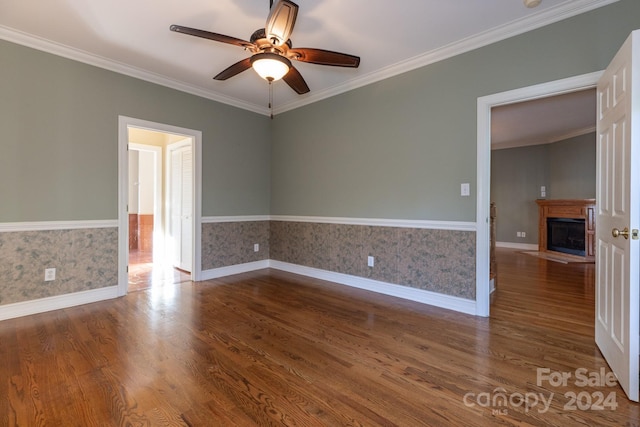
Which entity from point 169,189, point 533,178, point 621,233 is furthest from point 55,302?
point 533,178

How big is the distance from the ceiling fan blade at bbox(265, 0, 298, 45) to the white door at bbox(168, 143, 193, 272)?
110 inches

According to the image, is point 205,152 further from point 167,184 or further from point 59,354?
point 59,354

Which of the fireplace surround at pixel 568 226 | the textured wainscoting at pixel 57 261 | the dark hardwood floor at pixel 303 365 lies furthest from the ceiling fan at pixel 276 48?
the fireplace surround at pixel 568 226

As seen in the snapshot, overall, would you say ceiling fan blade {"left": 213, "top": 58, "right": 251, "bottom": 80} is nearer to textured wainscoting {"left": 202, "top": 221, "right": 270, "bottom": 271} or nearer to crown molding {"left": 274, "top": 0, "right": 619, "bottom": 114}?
crown molding {"left": 274, "top": 0, "right": 619, "bottom": 114}

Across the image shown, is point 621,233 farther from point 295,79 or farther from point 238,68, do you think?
point 238,68

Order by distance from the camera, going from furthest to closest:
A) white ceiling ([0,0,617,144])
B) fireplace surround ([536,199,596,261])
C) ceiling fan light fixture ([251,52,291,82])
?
fireplace surround ([536,199,596,261]) → white ceiling ([0,0,617,144]) → ceiling fan light fixture ([251,52,291,82])

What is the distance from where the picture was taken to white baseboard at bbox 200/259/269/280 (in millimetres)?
4195

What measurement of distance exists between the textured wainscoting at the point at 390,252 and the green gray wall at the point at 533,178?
5210mm

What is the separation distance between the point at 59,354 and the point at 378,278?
2.99 m

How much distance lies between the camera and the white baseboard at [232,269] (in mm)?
4195

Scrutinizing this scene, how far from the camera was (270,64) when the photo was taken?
2.18 meters

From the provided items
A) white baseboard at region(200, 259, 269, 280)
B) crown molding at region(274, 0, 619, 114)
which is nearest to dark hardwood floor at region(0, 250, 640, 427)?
white baseboard at region(200, 259, 269, 280)

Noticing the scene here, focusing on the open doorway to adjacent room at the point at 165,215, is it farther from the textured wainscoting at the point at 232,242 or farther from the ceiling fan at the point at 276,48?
the ceiling fan at the point at 276,48

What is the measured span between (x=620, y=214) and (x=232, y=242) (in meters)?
4.17
